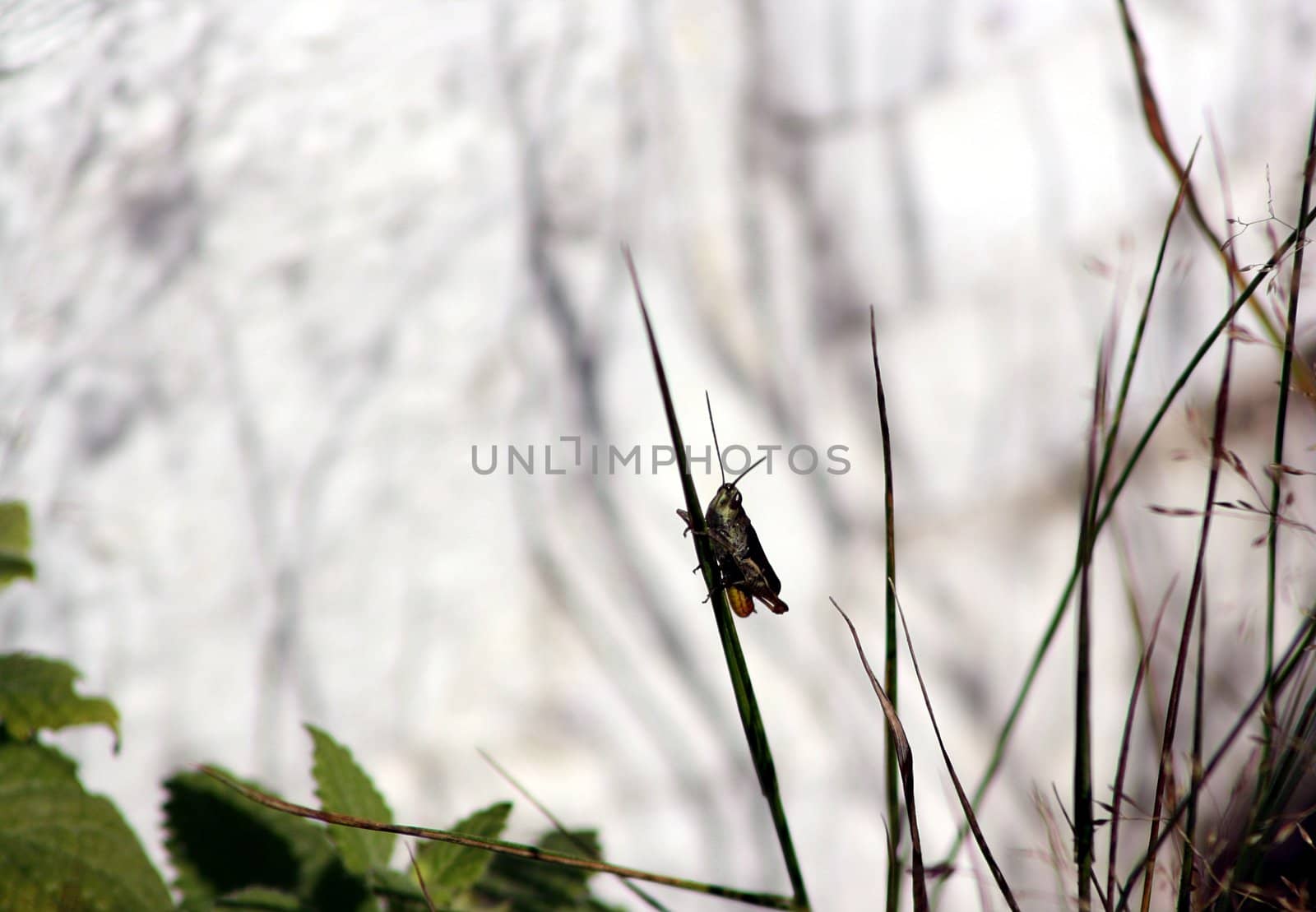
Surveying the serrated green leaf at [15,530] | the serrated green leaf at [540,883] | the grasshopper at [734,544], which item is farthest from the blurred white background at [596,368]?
the grasshopper at [734,544]

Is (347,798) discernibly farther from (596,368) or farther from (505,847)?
(596,368)

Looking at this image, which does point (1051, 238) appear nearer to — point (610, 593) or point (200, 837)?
point (610, 593)

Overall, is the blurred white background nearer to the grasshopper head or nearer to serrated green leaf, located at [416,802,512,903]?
serrated green leaf, located at [416,802,512,903]

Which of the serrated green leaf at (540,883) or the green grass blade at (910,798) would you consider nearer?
the green grass blade at (910,798)

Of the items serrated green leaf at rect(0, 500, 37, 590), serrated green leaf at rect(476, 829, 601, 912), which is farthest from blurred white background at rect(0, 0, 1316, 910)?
serrated green leaf at rect(476, 829, 601, 912)

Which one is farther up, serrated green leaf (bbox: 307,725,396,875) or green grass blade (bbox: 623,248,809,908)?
green grass blade (bbox: 623,248,809,908)

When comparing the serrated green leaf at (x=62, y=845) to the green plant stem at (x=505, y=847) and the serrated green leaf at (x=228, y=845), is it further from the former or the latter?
the green plant stem at (x=505, y=847)
